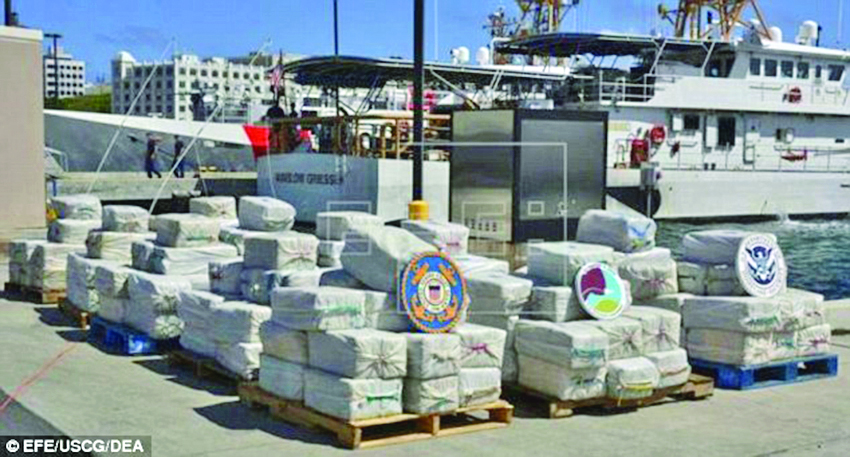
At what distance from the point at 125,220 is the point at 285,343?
220 inches

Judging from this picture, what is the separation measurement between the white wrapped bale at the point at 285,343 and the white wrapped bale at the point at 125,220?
5220 millimetres

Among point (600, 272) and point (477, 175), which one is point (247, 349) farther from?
point (477, 175)

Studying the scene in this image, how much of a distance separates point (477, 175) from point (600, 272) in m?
8.05

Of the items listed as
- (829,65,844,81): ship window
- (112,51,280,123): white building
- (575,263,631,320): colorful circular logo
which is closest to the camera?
(575,263,631,320): colorful circular logo

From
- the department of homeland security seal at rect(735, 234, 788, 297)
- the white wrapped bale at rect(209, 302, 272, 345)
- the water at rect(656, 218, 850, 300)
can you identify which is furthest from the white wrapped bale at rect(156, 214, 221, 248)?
the water at rect(656, 218, 850, 300)

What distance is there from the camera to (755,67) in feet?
117

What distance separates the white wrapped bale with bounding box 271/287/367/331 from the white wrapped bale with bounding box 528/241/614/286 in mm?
2145

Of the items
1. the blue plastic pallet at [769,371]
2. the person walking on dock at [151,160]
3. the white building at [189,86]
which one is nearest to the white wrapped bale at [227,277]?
the blue plastic pallet at [769,371]

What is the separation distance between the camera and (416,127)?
13.3 metres

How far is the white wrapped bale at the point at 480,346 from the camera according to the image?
742cm

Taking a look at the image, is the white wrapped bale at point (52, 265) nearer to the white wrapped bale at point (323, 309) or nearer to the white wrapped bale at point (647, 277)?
the white wrapped bale at point (323, 309)

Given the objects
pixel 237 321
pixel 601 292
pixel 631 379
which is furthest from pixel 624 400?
pixel 237 321

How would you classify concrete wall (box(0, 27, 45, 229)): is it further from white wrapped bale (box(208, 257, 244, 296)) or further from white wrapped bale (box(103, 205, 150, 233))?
white wrapped bale (box(208, 257, 244, 296))

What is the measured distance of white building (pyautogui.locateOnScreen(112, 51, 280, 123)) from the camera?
43.3 meters
